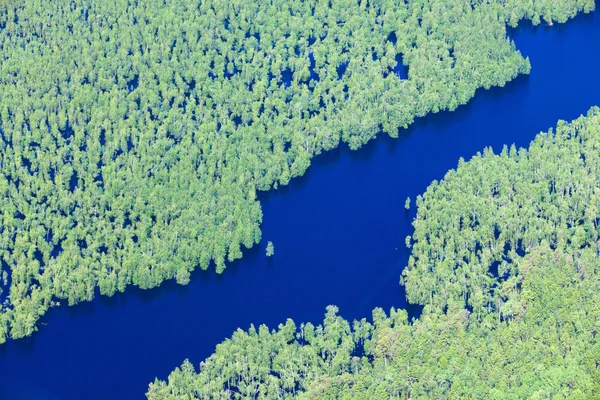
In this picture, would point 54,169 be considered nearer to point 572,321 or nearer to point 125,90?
point 125,90

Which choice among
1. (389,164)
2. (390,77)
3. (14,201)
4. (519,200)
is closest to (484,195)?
(519,200)

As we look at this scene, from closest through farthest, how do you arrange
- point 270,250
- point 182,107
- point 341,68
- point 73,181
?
point 270,250
point 73,181
point 182,107
point 341,68

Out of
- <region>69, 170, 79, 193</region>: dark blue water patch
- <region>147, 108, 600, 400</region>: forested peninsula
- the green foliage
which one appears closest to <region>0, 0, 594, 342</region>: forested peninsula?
<region>69, 170, 79, 193</region>: dark blue water patch

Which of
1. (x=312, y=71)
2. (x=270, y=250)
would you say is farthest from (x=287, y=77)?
(x=270, y=250)

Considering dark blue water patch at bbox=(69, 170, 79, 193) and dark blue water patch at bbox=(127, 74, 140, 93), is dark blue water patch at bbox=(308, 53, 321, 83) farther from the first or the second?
dark blue water patch at bbox=(69, 170, 79, 193)

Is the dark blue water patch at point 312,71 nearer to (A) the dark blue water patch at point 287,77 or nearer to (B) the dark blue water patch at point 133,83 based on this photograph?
(A) the dark blue water patch at point 287,77

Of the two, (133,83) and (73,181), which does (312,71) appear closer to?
(133,83)

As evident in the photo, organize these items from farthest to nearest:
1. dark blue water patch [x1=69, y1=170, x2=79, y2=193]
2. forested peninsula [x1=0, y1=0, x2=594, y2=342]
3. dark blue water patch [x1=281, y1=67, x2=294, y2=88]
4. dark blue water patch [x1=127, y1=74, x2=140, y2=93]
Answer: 1. dark blue water patch [x1=281, y1=67, x2=294, y2=88]
2. dark blue water patch [x1=127, y1=74, x2=140, y2=93]
3. dark blue water patch [x1=69, y1=170, x2=79, y2=193]
4. forested peninsula [x1=0, y1=0, x2=594, y2=342]
